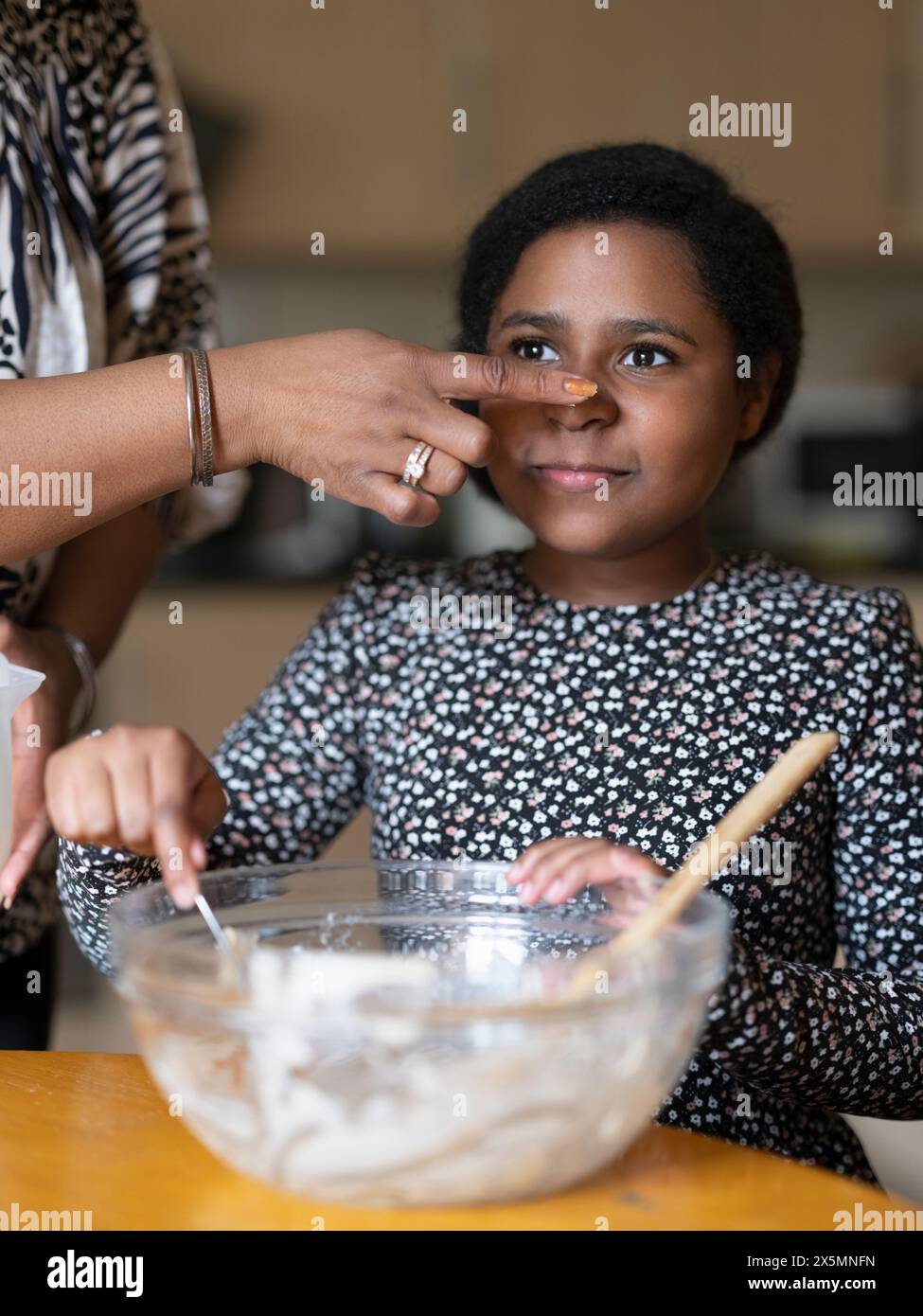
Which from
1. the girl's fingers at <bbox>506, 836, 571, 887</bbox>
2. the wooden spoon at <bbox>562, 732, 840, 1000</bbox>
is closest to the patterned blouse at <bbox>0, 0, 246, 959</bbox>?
the girl's fingers at <bbox>506, 836, 571, 887</bbox>

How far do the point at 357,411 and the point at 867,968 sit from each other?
0.59 meters

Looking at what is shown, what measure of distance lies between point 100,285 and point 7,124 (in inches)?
6.0

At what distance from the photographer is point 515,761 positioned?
46.4 inches

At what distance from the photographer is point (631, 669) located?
3.96 ft

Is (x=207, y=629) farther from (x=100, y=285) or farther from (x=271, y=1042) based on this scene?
(x=271, y=1042)

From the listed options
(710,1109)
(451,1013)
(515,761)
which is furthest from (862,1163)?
(451,1013)

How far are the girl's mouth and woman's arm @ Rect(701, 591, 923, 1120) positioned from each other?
0.83ft

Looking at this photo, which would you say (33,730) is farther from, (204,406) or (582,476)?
(582,476)

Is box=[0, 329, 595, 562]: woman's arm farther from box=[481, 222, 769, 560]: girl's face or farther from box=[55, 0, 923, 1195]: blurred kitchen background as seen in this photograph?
box=[55, 0, 923, 1195]: blurred kitchen background

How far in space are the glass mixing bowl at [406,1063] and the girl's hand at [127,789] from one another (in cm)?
9

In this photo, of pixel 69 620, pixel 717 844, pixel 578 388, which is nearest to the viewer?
pixel 717 844

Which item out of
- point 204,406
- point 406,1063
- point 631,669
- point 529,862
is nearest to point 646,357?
point 631,669

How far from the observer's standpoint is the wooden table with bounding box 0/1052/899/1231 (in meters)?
0.70

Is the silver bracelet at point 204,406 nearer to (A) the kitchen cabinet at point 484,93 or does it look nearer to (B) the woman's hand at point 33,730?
(B) the woman's hand at point 33,730
